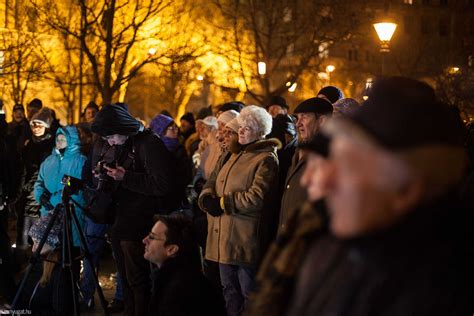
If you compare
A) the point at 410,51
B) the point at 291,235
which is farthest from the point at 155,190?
the point at 410,51

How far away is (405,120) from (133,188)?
5.83 meters

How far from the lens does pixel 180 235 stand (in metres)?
6.07

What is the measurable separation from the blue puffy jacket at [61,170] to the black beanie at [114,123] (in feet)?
3.72

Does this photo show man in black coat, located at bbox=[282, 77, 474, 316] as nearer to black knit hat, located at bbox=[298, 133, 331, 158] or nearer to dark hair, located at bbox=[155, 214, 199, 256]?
black knit hat, located at bbox=[298, 133, 331, 158]

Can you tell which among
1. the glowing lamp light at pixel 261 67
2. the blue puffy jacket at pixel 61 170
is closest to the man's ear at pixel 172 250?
the blue puffy jacket at pixel 61 170

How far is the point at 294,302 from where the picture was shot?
9.70 feet

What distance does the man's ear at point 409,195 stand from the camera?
2650mm

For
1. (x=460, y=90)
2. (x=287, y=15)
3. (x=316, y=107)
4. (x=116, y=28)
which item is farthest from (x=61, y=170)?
(x=287, y=15)

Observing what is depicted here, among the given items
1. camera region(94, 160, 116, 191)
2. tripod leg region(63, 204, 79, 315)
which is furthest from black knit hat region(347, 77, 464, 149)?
tripod leg region(63, 204, 79, 315)

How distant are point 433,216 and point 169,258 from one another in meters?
3.35

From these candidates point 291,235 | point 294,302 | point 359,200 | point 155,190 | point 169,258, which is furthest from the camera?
point 155,190

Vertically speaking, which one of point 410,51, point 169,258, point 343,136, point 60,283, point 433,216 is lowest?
point 60,283

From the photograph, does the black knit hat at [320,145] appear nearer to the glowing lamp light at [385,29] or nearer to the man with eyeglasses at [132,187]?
the man with eyeglasses at [132,187]

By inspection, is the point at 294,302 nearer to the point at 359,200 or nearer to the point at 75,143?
the point at 359,200
